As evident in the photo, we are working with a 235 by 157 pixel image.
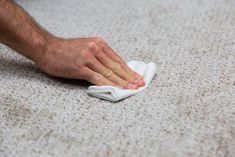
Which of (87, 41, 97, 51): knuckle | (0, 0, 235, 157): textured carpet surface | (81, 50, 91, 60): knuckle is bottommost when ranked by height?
(0, 0, 235, 157): textured carpet surface

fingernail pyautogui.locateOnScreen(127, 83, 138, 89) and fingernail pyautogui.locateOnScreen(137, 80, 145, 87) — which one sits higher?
fingernail pyautogui.locateOnScreen(137, 80, 145, 87)

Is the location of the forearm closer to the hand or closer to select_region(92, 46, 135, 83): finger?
the hand

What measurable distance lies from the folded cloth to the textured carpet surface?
0.6 inches

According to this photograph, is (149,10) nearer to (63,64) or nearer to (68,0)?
(68,0)

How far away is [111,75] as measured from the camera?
0.91m

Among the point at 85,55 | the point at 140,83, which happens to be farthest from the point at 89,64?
the point at 140,83

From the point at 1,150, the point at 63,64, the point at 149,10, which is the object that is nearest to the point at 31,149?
the point at 1,150

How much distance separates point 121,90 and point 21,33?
11.7 inches

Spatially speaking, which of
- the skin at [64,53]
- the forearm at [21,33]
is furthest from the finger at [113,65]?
the forearm at [21,33]

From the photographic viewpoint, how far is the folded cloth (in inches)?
34.0

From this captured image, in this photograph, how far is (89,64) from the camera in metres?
0.92

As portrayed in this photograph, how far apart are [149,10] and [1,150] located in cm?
78

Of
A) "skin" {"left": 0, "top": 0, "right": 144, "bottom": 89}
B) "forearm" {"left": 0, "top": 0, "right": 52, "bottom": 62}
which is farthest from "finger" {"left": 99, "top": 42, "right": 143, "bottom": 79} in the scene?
"forearm" {"left": 0, "top": 0, "right": 52, "bottom": 62}

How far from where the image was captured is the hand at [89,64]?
909mm
